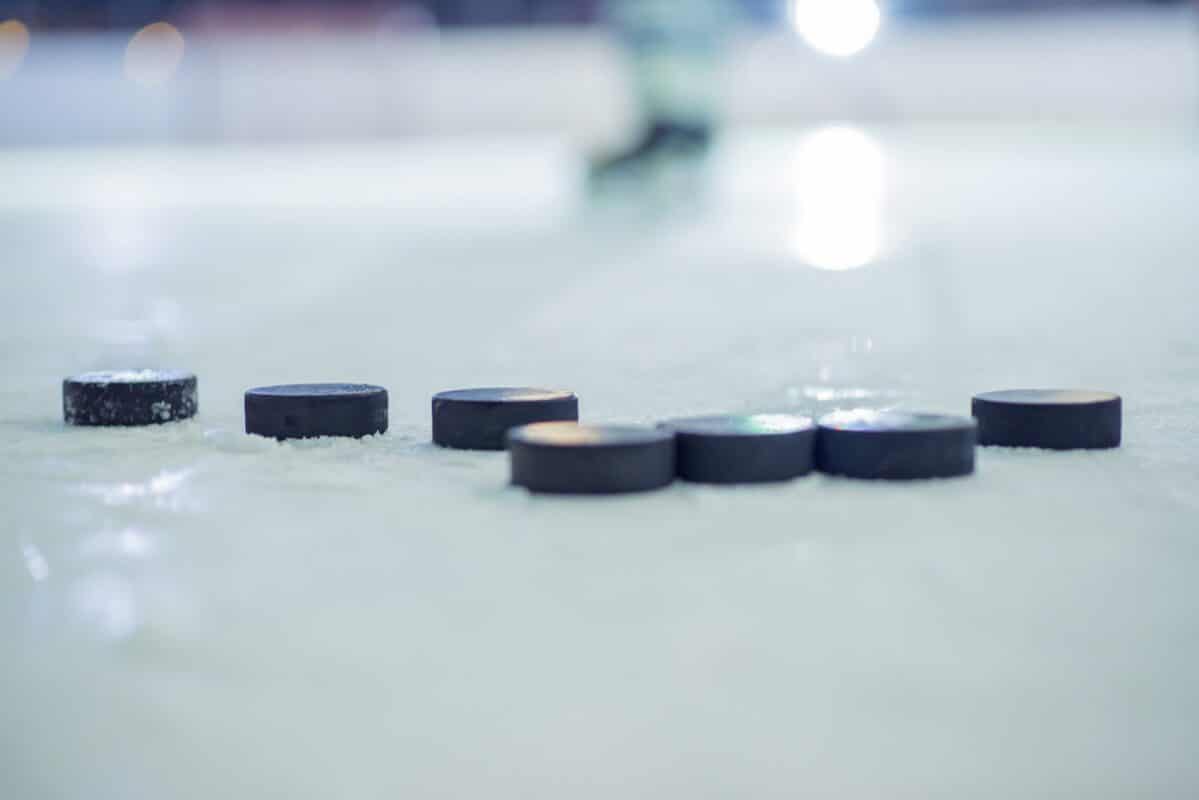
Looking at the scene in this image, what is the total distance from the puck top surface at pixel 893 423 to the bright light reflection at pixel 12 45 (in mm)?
14282

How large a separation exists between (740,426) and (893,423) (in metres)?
0.21

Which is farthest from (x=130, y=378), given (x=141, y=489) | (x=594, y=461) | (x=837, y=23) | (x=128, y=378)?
(x=837, y=23)

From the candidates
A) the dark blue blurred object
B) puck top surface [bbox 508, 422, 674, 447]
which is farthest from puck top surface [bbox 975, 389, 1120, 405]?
the dark blue blurred object

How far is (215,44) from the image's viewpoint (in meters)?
14.4

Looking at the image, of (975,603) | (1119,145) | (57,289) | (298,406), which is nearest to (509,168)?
(1119,145)

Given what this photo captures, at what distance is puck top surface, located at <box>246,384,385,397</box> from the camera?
2.36m

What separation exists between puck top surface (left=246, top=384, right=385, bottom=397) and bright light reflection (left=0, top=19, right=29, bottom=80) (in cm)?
1358

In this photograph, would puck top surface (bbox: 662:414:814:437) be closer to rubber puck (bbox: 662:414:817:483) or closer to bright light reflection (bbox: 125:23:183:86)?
rubber puck (bbox: 662:414:817:483)

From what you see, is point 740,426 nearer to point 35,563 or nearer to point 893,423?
point 893,423

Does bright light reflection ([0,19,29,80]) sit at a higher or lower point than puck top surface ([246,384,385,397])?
higher

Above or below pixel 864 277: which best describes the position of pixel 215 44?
above

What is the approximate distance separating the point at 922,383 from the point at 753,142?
9.59 meters

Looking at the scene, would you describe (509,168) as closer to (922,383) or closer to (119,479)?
(922,383)

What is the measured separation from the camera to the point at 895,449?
1.93m
